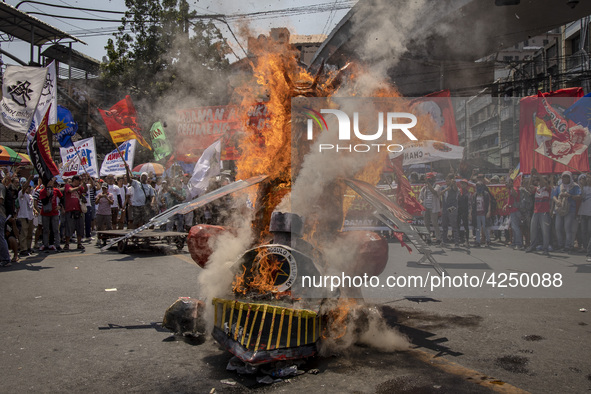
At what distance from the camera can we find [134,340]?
16.2 feet

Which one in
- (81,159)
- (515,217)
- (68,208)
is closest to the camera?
(68,208)

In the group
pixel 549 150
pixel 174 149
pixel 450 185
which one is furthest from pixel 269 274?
pixel 174 149

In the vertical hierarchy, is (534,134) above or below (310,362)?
above

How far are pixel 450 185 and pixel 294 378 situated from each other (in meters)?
9.80

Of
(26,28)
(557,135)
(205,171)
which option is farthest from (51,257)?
(26,28)

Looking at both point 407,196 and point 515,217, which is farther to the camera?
point 407,196

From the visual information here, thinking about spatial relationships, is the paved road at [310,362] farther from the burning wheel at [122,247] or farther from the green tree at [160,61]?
the green tree at [160,61]

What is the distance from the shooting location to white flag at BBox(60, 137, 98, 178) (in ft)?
53.3

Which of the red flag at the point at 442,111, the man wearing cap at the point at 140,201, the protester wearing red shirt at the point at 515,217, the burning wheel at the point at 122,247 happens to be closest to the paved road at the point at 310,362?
the burning wheel at the point at 122,247

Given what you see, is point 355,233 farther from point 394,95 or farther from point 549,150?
point 549,150

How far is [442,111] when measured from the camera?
1521 cm

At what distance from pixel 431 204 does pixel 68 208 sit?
32.3 feet

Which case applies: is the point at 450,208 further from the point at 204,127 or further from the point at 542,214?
the point at 204,127

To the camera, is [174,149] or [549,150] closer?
[549,150]
